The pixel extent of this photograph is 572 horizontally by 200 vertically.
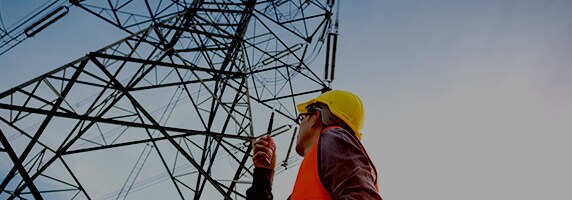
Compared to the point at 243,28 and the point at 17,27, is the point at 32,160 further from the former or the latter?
the point at 243,28

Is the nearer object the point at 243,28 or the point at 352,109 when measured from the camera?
the point at 352,109

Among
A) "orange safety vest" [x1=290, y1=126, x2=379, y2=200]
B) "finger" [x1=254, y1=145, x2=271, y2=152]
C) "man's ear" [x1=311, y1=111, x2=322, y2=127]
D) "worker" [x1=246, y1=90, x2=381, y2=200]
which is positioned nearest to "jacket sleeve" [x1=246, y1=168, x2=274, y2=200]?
"worker" [x1=246, y1=90, x2=381, y2=200]

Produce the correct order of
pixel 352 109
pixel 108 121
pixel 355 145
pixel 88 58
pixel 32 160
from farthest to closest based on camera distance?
1. pixel 32 160
2. pixel 88 58
3. pixel 108 121
4. pixel 352 109
5. pixel 355 145

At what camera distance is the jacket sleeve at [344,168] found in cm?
118

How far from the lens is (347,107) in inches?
78.7

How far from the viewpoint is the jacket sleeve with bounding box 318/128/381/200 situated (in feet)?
3.86

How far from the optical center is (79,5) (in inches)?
248

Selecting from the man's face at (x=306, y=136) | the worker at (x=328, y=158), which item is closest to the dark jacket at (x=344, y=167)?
the worker at (x=328, y=158)

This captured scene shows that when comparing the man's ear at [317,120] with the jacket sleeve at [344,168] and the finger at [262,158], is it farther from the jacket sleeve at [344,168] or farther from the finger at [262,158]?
the jacket sleeve at [344,168]

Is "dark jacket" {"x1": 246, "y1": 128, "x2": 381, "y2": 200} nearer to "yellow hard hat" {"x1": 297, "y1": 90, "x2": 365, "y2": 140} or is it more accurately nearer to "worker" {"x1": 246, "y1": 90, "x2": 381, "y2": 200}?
"worker" {"x1": 246, "y1": 90, "x2": 381, "y2": 200}

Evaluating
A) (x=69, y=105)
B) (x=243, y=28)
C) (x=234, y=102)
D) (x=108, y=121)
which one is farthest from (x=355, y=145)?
(x=243, y=28)

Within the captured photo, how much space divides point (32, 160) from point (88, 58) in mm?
1970

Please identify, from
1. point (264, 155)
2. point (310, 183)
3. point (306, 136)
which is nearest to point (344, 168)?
point (310, 183)

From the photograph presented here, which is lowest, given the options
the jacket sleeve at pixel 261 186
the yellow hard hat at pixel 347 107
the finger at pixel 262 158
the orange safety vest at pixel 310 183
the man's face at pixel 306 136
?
the orange safety vest at pixel 310 183
